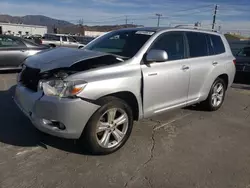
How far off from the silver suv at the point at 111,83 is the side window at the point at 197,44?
21mm

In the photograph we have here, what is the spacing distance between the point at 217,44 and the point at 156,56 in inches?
95.8

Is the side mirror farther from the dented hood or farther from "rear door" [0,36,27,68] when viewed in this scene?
"rear door" [0,36,27,68]

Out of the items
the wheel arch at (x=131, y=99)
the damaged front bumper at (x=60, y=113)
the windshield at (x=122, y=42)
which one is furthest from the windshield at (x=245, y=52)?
the damaged front bumper at (x=60, y=113)

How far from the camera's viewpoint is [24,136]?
4262 millimetres

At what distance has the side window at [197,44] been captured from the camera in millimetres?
5094

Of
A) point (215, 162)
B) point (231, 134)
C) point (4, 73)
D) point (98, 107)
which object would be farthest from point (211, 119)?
point (4, 73)

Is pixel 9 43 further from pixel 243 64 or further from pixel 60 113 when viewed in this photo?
pixel 243 64

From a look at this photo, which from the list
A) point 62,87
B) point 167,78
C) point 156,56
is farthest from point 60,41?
point 62,87

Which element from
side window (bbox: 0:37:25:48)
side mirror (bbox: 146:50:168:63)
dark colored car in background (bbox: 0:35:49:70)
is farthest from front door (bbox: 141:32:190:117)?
side window (bbox: 0:37:25:48)

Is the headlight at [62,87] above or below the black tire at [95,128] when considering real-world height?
above

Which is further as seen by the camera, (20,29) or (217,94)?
(20,29)

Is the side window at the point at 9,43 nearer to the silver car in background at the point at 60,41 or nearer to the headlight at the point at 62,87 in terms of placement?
the headlight at the point at 62,87

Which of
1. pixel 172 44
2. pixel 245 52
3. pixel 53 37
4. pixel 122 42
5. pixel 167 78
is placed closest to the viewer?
pixel 167 78

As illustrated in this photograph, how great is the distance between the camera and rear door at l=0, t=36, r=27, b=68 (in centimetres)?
966
